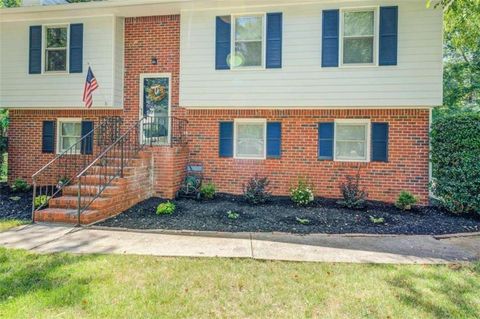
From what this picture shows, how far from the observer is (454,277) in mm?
3824

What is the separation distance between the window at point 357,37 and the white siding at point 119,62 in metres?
6.54

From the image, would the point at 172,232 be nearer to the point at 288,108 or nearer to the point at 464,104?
the point at 288,108

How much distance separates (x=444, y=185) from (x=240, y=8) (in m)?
6.96

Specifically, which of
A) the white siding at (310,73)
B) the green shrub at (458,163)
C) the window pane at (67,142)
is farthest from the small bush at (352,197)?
the window pane at (67,142)

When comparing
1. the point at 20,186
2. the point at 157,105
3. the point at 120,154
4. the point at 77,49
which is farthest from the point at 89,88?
the point at 20,186

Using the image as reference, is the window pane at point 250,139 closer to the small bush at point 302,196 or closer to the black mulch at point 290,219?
the small bush at point 302,196

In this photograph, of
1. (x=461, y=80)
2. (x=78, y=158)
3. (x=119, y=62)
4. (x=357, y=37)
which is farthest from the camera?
(x=461, y=80)

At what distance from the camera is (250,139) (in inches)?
352

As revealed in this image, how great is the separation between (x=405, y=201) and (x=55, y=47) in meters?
11.0

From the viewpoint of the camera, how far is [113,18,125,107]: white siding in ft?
29.6

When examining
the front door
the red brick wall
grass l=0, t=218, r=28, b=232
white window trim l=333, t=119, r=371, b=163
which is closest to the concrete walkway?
grass l=0, t=218, r=28, b=232

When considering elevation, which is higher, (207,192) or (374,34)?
(374,34)

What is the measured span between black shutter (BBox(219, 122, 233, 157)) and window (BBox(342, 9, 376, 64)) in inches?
144

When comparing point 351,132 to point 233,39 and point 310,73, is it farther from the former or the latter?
point 233,39
